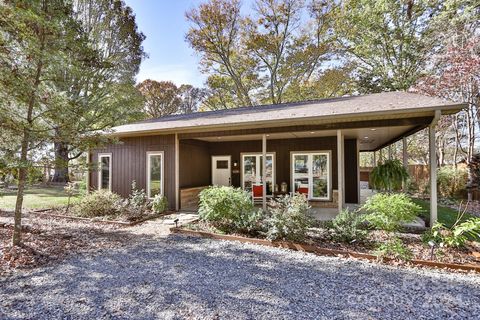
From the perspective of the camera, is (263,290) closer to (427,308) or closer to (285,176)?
(427,308)

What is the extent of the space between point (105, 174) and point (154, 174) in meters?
2.48

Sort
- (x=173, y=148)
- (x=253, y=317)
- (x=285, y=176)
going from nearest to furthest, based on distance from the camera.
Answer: (x=253, y=317) < (x=173, y=148) < (x=285, y=176)

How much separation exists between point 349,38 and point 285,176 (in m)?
13.0

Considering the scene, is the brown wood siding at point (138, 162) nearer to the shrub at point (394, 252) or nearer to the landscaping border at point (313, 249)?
the landscaping border at point (313, 249)

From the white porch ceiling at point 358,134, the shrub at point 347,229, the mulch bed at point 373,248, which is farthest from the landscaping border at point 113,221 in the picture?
the shrub at point 347,229

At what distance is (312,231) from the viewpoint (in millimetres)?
5887

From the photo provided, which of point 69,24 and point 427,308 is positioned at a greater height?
point 69,24

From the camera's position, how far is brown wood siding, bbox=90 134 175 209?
8930 millimetres

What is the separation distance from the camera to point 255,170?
11.1 metres

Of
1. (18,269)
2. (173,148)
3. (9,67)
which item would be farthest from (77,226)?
(9,67)

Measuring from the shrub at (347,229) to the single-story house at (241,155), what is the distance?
253 cm

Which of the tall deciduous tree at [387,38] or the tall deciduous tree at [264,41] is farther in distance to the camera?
the tall deciduous tree at [264,41]

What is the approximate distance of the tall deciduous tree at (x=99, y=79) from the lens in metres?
5.35

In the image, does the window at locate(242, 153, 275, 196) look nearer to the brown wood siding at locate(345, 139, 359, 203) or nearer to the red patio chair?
the red patio chair
